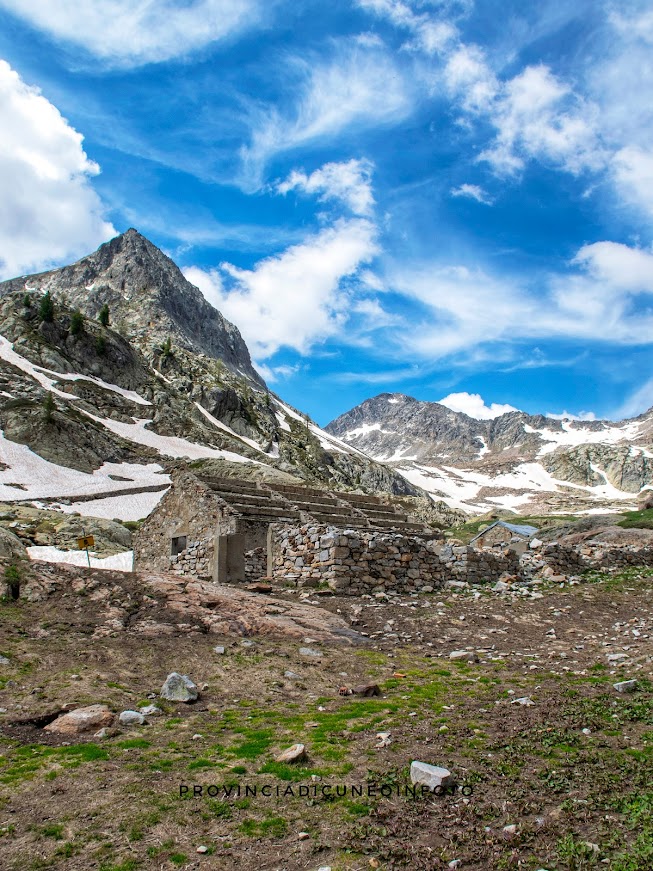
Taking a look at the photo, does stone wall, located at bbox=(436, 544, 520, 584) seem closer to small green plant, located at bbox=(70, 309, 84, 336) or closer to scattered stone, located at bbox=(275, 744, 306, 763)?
scattered stone, located at bbox=(275, 744, 306, 763)

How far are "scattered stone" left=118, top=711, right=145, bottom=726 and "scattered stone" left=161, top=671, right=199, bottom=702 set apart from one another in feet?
2.51

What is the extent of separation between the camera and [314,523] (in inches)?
736

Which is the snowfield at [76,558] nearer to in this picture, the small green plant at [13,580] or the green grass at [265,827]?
the small green plant at [13,580]

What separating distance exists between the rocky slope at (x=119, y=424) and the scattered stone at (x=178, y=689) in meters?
44.3

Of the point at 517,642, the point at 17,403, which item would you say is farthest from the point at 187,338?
the point at 517,642

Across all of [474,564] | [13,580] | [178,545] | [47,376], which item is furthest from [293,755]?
[47,376]

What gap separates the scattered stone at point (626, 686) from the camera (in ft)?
27.7

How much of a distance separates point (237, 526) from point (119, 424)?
7641cm

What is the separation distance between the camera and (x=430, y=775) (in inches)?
213

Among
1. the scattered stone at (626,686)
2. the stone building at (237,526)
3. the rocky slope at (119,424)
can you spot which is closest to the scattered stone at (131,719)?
the scattered stone at (626,686)

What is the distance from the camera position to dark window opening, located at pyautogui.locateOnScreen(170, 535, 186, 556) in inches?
922

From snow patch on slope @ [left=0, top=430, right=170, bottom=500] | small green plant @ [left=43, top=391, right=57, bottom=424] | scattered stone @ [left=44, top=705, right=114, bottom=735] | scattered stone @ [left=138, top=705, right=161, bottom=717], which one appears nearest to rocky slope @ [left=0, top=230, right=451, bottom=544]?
snow patch on slope @ [left=0, top=430, right=170, bottom=500]

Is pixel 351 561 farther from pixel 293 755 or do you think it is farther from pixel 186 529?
pixel 293 755

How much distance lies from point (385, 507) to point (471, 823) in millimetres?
27157
